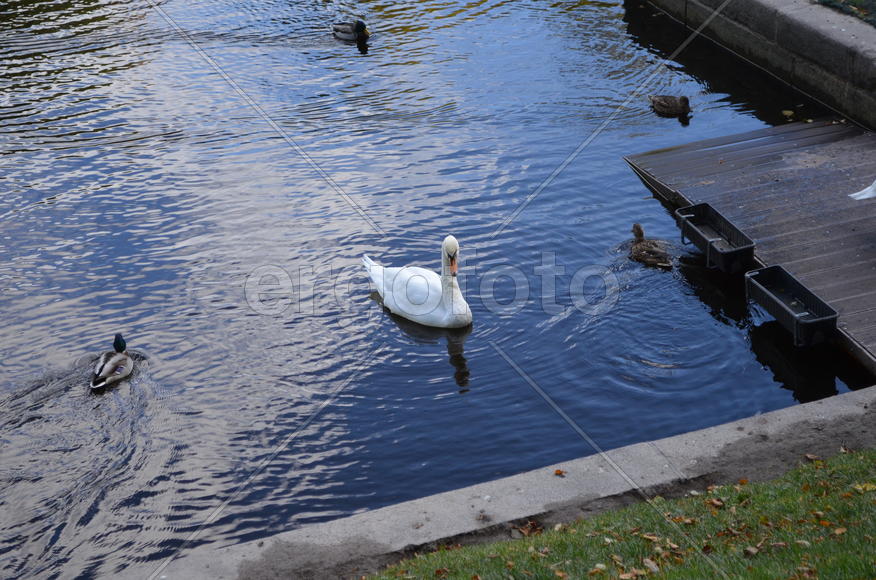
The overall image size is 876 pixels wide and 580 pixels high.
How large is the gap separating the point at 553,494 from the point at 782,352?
5.17 meters

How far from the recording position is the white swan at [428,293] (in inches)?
529

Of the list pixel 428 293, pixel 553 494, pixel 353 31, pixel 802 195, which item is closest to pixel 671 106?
pixel 802 195

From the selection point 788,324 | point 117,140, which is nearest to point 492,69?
point 117,140

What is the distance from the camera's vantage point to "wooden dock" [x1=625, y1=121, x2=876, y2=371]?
42.7 feet

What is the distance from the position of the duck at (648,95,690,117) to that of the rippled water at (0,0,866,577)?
0.97 ft

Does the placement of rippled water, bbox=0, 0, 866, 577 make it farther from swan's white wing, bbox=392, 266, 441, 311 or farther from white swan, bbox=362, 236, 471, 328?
swan's white wing, bbox=392, 266, 441, 311

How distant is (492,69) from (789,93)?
7.62m

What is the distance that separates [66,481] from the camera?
10.7 metres

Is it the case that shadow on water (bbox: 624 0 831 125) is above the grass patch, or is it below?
below

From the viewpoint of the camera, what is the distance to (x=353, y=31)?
26.1 meters

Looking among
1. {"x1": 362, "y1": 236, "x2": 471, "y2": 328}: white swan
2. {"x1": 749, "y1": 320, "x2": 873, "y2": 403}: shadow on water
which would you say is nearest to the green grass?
{"x1": 749, "y1": 320, "x2": 873, "y2": 403}: shadow on water

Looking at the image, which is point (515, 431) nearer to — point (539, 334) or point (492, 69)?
point (539, 334)

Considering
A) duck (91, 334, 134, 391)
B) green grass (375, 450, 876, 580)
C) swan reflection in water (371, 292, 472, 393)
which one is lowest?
swan reflection in water (371, 292, 472, 393)

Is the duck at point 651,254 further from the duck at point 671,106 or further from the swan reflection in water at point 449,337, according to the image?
the duck at point 671,106
